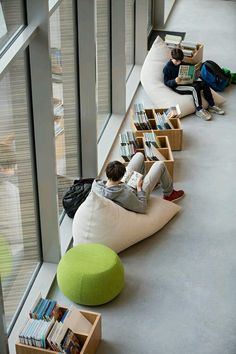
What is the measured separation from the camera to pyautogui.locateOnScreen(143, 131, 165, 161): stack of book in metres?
8.96

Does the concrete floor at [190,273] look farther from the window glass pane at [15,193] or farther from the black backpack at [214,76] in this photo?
the black backpack at [214,76]

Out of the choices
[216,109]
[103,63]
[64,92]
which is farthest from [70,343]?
[216,109]

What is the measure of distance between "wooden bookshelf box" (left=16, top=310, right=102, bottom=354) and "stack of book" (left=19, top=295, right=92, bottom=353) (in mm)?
38

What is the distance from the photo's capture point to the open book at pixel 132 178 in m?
8.11

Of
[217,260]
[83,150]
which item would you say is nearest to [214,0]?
[83,150]

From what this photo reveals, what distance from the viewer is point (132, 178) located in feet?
26.8

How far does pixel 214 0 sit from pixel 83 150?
8022 millimetres

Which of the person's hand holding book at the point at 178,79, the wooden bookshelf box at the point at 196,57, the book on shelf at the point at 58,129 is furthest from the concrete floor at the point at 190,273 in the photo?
the wooden bookshelf box at the point at 196,57

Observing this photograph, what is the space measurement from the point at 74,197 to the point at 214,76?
4051 millimetres

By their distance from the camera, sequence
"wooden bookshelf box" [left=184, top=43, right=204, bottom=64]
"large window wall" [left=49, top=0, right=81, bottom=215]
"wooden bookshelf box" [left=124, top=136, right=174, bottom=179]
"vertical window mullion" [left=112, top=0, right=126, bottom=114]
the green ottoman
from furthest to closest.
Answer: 1. "wooden bookshelf box" [left=184, top=43, right=204, bottom=64]
2. "vertical window mullion" [left=112, top=0, right=126, bottom=114]
3. "wooden bookshelf box" [left=124, top=136, right=174, bottom=179]
4. "large window wall" [left=49, top=0, right=81, bottom=215]
5. the green ottoman

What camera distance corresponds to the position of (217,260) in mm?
7801

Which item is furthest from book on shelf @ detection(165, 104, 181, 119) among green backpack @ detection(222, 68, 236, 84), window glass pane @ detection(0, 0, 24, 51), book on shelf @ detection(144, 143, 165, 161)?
window glass pane @ detection(0, 0, 24, 51)

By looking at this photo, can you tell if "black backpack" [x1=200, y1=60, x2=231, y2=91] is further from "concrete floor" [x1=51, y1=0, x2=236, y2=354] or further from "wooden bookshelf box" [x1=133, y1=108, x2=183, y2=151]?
"wooden bookshelf box" [x1=133, y1=108, x2=183, y2=151]

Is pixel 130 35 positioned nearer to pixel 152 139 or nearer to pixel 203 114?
pixel 203 114
